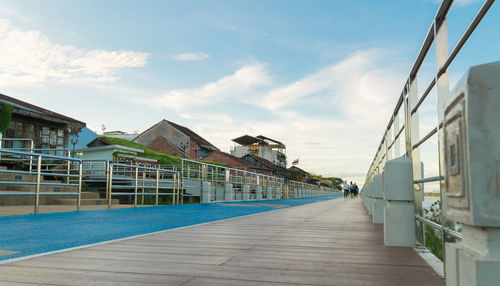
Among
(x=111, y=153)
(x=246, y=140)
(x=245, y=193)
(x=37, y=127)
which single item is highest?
(x=246, y=140)

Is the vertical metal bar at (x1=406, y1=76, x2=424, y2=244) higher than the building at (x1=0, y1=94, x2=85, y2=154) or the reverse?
the reverse

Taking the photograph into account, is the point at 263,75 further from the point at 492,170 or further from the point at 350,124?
the point at 492,170

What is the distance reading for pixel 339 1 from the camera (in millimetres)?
11797

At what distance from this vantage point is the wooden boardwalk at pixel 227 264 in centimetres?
215

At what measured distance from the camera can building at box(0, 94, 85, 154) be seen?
21.2 meters

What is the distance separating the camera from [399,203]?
321 centimetres

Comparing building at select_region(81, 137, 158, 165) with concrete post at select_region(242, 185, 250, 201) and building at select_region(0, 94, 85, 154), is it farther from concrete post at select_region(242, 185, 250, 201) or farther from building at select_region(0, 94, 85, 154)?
concrete post at select_region(242, 185, 250, 201)

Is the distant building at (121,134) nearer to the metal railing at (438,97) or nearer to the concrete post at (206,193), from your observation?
the concrete post at (206,193)

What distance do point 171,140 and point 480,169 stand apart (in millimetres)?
52470

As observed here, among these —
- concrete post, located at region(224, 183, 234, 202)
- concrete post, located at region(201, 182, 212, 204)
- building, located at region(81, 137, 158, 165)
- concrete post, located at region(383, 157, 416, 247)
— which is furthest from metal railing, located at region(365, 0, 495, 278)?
building, located at region(81, 137, 158, 165)

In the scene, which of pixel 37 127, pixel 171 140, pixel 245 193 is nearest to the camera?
pixel 245 193

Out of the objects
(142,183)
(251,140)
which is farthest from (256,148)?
(142,183)

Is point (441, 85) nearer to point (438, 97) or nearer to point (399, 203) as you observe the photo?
point (438, 97)

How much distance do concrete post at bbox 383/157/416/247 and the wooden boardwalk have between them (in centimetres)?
14
